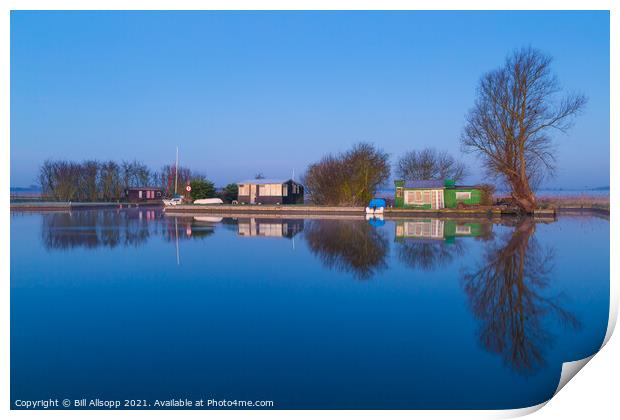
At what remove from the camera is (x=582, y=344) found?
4.90 m

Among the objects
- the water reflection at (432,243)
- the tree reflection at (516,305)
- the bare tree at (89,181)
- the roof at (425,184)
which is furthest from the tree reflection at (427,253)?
the bare tree at (89,181)

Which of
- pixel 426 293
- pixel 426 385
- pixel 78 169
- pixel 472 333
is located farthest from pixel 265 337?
pixel 78 169

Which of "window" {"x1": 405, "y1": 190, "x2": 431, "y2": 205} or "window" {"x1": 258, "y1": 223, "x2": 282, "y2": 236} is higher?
"window" {"x1": 405, "y1": 190, "x2": 431, "y2": 205}

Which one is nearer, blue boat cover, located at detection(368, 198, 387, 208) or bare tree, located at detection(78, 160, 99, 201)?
blue boat cover, located at detection(368, 198, 387, 208)

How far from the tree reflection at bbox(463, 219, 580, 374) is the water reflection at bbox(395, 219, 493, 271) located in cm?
78

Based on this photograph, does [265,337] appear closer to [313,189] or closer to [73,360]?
[73,360]

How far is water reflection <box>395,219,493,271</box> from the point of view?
9.37 m

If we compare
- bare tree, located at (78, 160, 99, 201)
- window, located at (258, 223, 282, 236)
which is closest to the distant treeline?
bare tree, located at (78, 160, 99, 201)

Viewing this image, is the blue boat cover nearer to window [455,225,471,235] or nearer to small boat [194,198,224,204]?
window [455,225,471,235]

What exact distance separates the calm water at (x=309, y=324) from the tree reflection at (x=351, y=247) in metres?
0.09

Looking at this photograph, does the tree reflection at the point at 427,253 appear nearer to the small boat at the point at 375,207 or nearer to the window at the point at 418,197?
the small boat at the point at 375,207

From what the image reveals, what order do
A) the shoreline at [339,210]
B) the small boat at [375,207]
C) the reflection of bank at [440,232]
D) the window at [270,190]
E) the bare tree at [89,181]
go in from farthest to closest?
1. the bare tree at [89,181]
2. the window at [270,190]
3. the small boat at [375,207]
4. the shoreline at [339,210]
5. the reflection of bank at [440,232]

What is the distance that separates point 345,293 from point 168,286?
2.54 metres

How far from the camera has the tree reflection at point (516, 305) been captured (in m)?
4.73
